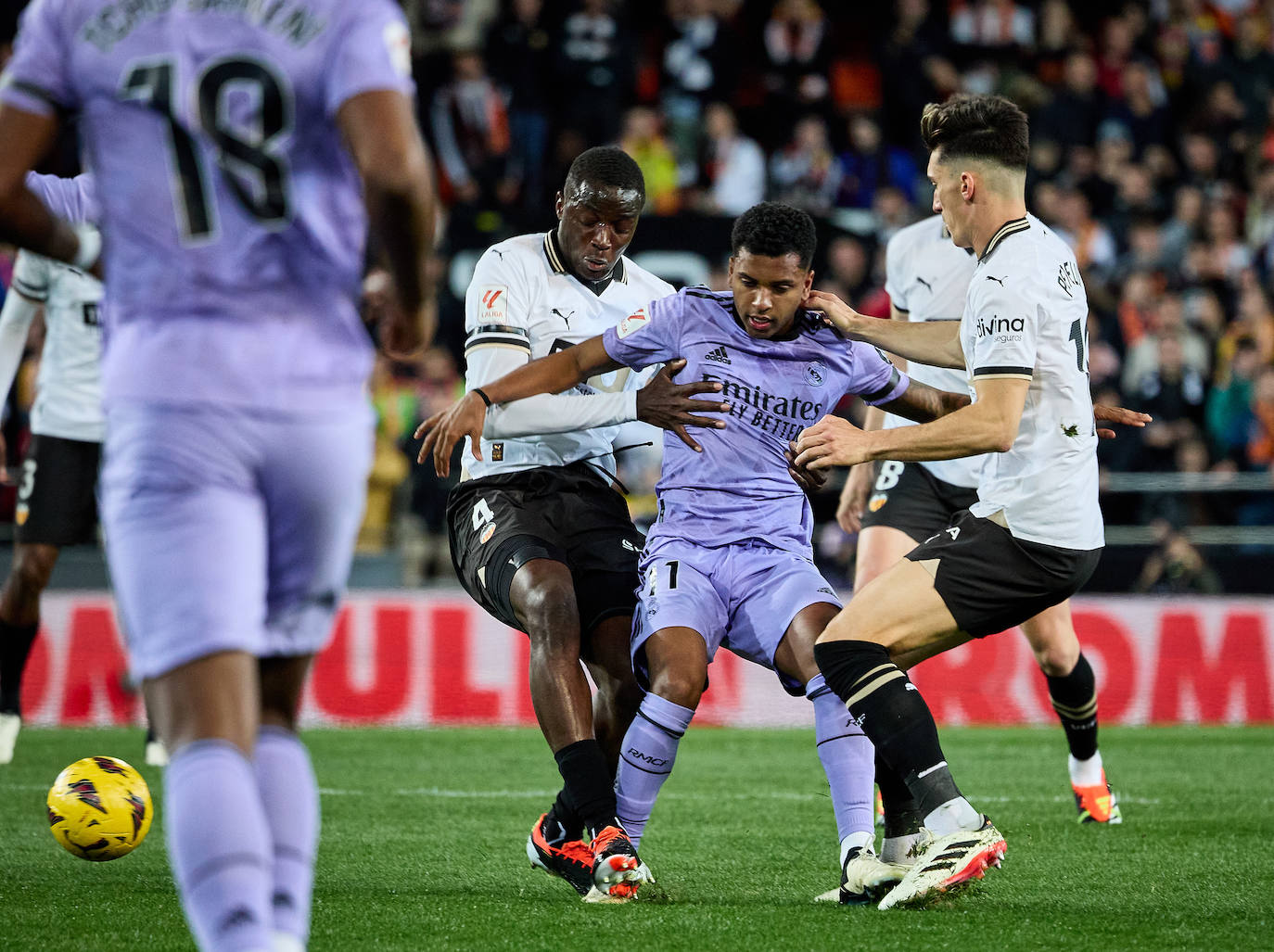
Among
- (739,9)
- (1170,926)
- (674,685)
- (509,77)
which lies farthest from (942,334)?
(739,9)

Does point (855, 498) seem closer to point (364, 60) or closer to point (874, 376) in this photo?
A: point (874, 376)

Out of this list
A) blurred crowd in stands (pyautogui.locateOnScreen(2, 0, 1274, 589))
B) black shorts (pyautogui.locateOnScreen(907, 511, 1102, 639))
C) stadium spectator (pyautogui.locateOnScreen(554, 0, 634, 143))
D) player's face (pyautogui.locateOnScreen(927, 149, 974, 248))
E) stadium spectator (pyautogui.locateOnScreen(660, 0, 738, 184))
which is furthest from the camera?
stadium spectator (pyautogui.locateOnScreen(660, 0, 738, 184))

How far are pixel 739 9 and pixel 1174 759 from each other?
1177 cm

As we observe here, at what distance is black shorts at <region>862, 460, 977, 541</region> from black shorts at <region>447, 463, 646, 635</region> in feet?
5.25

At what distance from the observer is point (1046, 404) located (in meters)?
5.08

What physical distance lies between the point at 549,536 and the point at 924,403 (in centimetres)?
135

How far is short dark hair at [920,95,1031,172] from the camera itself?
5152 mm

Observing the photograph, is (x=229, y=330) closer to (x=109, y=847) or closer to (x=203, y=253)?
(x=203, y=253)

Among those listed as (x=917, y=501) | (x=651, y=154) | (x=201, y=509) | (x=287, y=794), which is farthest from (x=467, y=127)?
(x=201, y=509)

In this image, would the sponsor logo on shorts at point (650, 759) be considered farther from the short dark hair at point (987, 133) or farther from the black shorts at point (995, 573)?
the short dark hair at point (987, 133)

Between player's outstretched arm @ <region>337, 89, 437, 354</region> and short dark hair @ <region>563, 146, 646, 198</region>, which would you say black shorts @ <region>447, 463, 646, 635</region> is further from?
player's outstretched arm @ <region>337, 89, 437, 354</region>

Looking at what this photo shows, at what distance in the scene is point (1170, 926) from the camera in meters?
4.39

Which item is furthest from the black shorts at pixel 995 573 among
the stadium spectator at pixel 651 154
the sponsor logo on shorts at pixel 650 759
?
the stadium spectator at pixel 651 154

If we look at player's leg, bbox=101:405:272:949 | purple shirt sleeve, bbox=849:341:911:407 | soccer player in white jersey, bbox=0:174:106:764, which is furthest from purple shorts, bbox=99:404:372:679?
soccer player in white jersey, bbox=0:174:106:764
